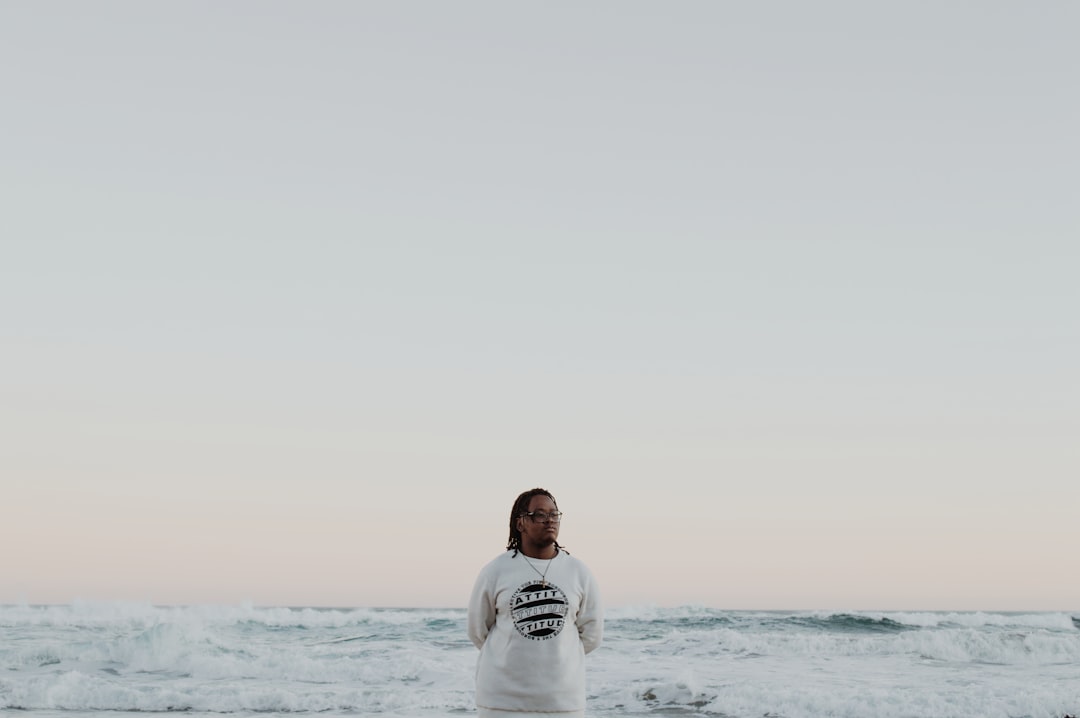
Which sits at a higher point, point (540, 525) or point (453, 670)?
point (540, 525)

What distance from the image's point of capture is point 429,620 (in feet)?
85.7

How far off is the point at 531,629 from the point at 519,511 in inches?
17.2

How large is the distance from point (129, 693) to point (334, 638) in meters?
9.52

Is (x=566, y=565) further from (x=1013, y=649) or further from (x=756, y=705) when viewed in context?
(x=1013, y=649)

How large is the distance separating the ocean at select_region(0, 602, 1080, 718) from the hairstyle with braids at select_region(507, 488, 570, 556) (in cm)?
866

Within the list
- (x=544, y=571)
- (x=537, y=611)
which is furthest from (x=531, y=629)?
(x=544, y=571)

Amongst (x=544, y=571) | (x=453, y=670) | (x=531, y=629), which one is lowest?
(x=453, y=670)

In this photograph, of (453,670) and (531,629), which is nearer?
(531,629)

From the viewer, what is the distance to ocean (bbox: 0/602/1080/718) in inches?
475

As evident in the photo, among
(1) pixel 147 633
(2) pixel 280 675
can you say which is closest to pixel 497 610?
(2) pixel 280 675

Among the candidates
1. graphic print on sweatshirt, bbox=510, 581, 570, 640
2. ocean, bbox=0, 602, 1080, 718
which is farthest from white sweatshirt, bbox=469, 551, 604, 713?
ocean, bbox=0, 602, 1080, 718

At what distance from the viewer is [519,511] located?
3688 mm

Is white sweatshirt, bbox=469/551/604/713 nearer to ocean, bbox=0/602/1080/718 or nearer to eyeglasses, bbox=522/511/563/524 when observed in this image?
eyeglasses, bbox=522/511/563/524

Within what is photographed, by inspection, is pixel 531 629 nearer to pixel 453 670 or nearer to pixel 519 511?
pixel 519 511
